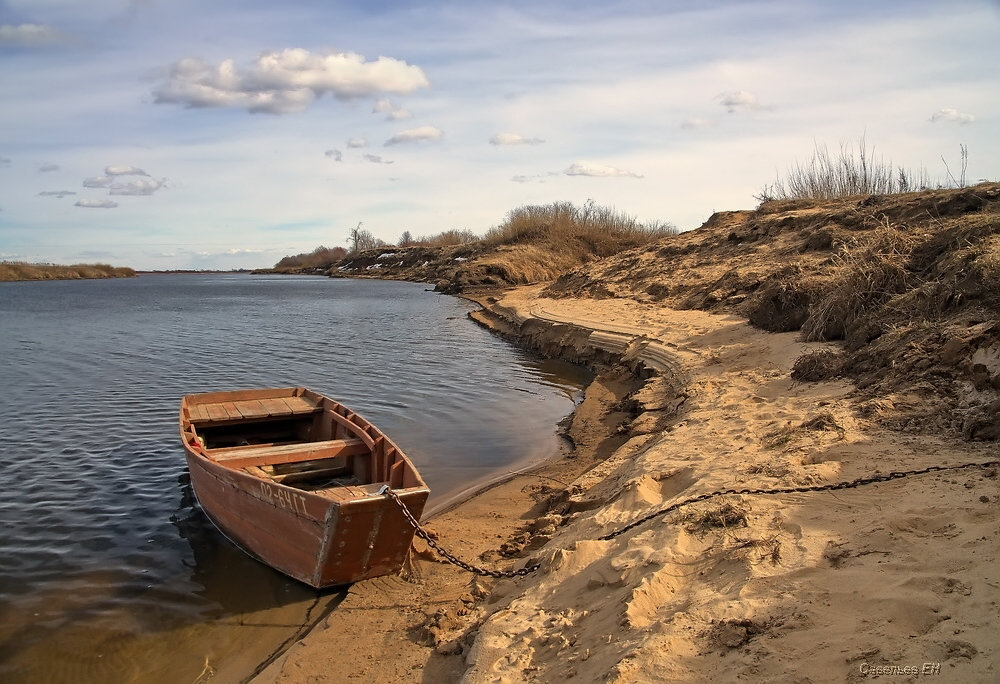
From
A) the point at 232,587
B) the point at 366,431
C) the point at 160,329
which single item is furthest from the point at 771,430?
the point at 160,329

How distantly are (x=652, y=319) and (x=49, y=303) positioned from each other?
3984 centimetres

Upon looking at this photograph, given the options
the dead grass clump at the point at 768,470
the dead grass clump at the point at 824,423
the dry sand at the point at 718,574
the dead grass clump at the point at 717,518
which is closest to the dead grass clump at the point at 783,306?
the dry sand at the point at 718,574

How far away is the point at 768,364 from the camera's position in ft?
30.7

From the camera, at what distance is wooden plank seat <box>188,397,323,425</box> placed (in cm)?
849

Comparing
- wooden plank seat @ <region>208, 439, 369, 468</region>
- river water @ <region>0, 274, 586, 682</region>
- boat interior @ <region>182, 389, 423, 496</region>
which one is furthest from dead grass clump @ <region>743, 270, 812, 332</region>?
wooden plank seat @ <region>208, 439, 369, 468</region>

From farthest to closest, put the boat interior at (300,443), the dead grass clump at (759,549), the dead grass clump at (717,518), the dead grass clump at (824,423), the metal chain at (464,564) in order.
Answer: the boat interior at (300,443)
the dead grass clump at (824,423)
the metal chain at (464,564)
the dead grass clump at (717,518)
the dead grass clump at (759,549)

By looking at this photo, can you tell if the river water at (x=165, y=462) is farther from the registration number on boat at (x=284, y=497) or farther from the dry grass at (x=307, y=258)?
the dry grass at (x=307, y=258)

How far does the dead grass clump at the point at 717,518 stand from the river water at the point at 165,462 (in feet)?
9.79

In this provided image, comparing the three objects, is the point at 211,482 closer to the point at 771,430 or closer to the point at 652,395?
the point at 771,430

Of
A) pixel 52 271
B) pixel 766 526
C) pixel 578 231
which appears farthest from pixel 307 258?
pixel 766 526

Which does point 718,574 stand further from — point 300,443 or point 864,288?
point 864,288

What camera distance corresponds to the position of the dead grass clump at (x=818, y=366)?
25.3ft

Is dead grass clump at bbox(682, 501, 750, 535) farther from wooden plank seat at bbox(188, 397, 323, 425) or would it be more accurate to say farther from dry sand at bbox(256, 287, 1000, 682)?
wooden plank seat at bbox(188, 397, 323, 425)

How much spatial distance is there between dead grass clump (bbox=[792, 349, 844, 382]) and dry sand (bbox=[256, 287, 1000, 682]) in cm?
21
